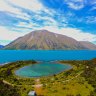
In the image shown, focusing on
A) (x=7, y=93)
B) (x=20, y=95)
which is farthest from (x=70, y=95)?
(x=7, y=93)

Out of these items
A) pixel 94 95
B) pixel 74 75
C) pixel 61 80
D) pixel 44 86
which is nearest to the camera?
pixel 94 95

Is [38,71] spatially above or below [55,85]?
above

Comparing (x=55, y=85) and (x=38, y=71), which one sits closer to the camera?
(x=55, y=85)

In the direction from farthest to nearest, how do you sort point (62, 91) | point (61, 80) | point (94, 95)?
point (61, 80), point (62, 91), point (94, 95)

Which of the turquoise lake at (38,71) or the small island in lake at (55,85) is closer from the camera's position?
the small island in lake at (55,85)

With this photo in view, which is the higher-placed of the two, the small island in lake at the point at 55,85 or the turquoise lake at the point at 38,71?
the turquoise lake at the point at 38,71

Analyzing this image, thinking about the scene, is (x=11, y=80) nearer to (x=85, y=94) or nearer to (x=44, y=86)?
(x=44, y=86)

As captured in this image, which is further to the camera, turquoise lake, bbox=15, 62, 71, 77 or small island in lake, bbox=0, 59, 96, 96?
turquoise lake, bbox=15, 62, 71, 77

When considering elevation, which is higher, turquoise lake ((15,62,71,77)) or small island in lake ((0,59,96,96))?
turquoise lake ((15,62,71,77))

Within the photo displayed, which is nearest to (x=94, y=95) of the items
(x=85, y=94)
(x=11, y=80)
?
(x=85, y=94)

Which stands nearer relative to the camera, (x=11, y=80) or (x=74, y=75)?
(x=11, y=80)
